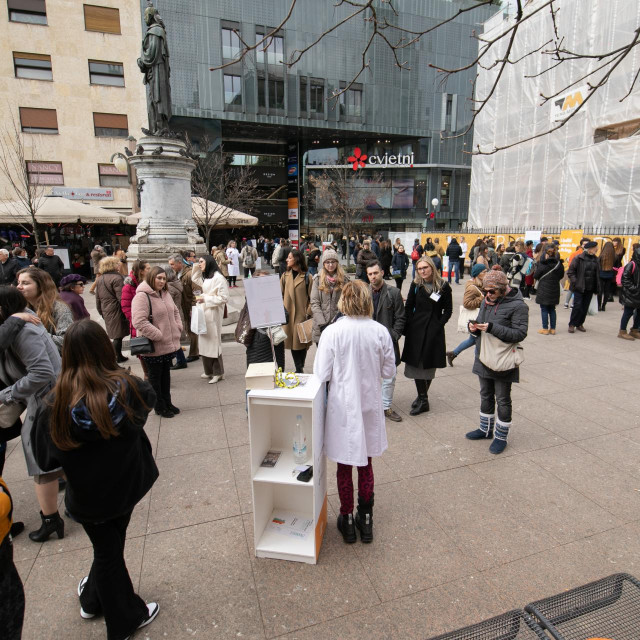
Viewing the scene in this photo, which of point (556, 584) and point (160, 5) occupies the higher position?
point (160, 5)

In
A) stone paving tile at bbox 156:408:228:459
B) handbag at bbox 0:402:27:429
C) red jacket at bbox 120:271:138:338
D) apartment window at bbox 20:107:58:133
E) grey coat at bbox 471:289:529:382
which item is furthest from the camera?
apartment window at bbox 20:107:58:133

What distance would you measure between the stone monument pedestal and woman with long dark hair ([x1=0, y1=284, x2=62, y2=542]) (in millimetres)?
6749

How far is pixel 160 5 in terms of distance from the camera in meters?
29.8

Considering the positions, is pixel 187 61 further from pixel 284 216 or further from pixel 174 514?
pixel 174 514

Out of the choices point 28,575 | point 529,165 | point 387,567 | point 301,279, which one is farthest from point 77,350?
point 529,165

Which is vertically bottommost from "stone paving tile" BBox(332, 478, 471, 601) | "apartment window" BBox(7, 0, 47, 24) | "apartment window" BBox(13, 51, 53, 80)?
"stone paving tile" BBox(332, 478, 471, 601)

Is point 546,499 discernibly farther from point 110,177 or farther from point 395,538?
point 110,177

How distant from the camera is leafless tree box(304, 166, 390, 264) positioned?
3781cm

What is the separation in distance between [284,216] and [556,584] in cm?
4251

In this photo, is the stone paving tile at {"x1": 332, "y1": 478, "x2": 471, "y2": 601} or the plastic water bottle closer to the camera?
the stone paving tile at {"x1": 332, "y1": 478, "x2": 471, "y2": 601}

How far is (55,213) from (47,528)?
1631cm

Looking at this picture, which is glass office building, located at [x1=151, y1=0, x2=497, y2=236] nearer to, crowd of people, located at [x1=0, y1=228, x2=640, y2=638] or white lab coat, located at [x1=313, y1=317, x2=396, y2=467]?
crowd of people, located at [x1=0, y1=228, x2=640, y2=638]

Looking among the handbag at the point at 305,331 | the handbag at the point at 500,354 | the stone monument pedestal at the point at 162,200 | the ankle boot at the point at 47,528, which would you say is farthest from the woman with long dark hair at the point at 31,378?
the stone monument pedestal at the point at 162,200

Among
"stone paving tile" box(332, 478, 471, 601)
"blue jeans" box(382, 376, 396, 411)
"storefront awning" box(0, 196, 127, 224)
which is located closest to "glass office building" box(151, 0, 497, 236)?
"storefront awning" box(0, 196, 127, 224)
